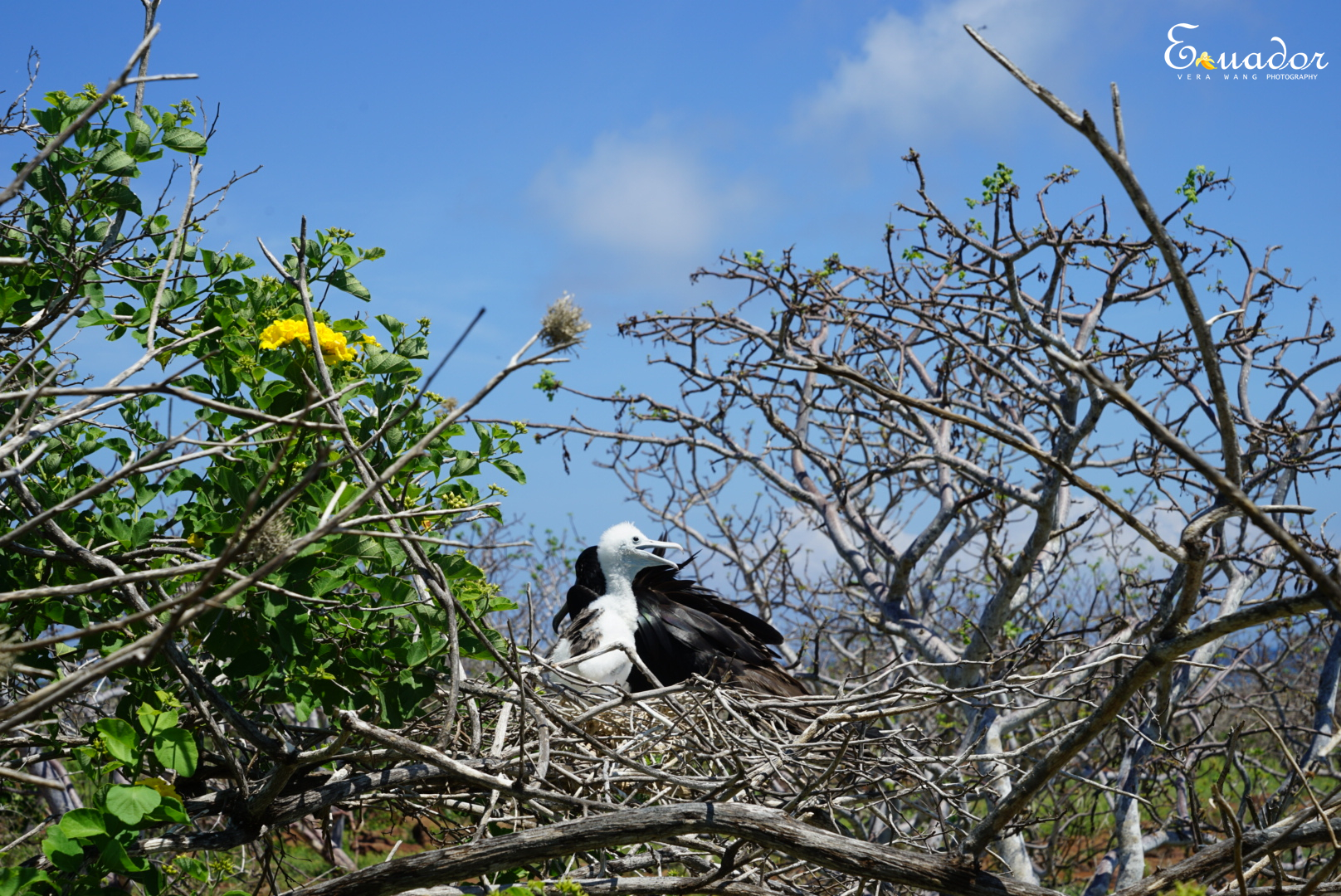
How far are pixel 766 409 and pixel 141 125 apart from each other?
2.95 metres

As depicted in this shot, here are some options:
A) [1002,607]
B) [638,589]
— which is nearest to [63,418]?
[638,589]

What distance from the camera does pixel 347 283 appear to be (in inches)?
75.2

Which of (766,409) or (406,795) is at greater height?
(766,409)

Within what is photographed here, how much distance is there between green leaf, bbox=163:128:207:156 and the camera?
1799 millimetres

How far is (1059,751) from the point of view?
1212 millimetres

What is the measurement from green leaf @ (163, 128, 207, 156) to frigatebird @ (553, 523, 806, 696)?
73.5 inches

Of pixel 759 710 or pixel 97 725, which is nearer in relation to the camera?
pixel 97 725

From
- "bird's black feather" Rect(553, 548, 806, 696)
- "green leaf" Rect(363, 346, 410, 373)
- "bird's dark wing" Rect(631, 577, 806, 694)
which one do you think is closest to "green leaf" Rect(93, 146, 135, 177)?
"green leaf" Rect(363, 346, 410, 373)

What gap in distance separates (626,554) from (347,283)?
186 cm

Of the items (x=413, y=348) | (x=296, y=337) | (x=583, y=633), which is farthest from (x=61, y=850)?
(x=583, y=633)

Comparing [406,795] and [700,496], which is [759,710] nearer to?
[406,795]

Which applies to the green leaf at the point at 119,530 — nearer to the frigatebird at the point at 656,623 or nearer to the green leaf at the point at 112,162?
the green leaf at the point at 112,162

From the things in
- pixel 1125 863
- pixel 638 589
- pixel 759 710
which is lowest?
pixel 1125 863

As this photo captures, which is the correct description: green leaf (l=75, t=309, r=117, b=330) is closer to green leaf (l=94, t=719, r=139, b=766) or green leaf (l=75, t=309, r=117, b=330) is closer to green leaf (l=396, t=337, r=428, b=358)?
green leaf (l=396, t=337, r=428, b=358)
